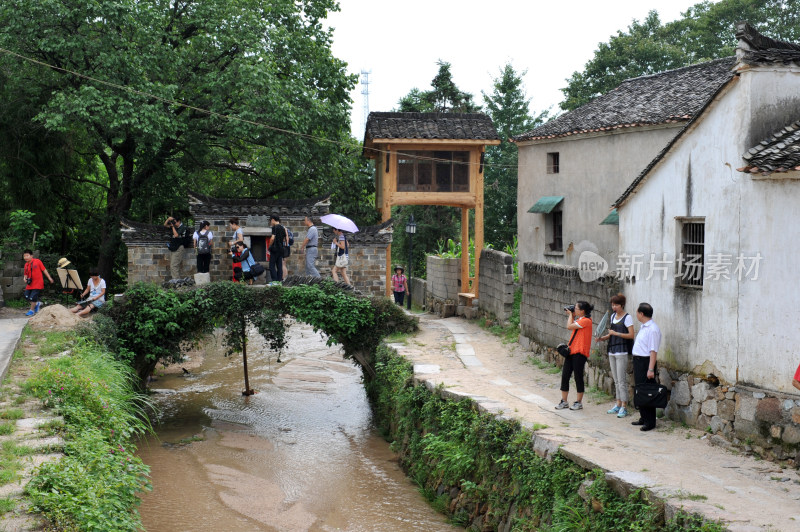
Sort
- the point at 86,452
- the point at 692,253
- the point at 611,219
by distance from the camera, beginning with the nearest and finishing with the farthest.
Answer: the point at 86,452 < the point at 692,253 < the point at 611,219

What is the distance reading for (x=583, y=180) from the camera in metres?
21.9

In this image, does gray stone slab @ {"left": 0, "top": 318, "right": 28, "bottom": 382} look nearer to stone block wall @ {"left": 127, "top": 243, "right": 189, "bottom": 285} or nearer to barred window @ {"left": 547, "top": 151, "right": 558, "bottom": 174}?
stone block wall @ {"left": 127, "top": 243, "right": 189, "bottom": 285}

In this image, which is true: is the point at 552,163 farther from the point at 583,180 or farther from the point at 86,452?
the point at 86,452

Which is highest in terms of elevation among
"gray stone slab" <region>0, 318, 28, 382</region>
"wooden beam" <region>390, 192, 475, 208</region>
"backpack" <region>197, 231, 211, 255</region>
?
"wooden beam" <region>390, 192, 475, 208</region>

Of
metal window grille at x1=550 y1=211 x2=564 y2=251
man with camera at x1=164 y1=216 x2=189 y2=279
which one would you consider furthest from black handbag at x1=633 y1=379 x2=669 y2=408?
man with camera at x1=164 y1=216 x2=189 y2=279

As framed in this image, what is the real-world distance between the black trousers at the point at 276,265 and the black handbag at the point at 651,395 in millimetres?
10205

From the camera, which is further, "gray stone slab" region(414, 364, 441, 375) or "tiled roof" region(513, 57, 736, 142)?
"tiled roof" region(513, 57, 736, 142)

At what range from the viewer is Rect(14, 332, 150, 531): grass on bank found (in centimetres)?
664

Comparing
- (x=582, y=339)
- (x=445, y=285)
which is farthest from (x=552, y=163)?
(x=582, y=339)

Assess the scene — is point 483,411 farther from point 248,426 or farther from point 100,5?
point 100,5

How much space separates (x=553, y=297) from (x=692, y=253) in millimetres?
4390

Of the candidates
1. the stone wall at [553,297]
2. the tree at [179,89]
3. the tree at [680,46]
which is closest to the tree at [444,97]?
the tree at [680,46]

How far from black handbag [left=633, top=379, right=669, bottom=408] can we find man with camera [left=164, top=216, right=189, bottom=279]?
1429 centimetres

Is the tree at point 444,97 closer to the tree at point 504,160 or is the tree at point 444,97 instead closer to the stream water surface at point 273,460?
the tree at point 504,160
